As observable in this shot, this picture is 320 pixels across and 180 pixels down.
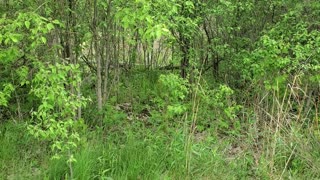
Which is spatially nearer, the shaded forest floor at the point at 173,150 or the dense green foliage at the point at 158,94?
the dense green foliage at the point at 158,94

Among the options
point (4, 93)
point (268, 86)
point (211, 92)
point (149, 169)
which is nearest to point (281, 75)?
point (268, 86)

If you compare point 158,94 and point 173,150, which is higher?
point 158,94

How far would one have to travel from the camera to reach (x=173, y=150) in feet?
14.3

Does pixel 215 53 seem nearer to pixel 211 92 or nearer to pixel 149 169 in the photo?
pixel 211 92

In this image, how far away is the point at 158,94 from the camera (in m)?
6.34

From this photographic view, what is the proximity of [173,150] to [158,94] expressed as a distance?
2.08 meters

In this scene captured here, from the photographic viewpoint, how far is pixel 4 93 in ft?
13.1

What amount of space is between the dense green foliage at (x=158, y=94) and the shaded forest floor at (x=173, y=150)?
0.05 feet

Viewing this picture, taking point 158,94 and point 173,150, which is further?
point 158,94

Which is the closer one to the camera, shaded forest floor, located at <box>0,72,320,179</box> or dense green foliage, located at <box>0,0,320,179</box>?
dense green foliage, located at <box>0,0,320,179</box>

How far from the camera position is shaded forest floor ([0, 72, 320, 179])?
4.04 m

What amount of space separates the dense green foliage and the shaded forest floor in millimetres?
14

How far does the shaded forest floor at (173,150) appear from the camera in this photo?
13.3ft

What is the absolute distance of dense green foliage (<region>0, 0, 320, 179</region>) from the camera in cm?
376
